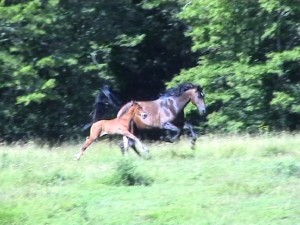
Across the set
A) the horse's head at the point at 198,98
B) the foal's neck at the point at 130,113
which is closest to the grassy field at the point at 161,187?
the foal's neck at the point at 130,113

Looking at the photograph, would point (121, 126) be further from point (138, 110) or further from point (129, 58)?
point (129, 58)

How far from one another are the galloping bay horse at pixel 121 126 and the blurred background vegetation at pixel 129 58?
9.80 m

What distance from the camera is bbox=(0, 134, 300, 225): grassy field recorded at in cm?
1161

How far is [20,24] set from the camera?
29.8 metres

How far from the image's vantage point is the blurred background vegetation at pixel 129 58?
29156 millimetres

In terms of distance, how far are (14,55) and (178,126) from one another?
1115 cm

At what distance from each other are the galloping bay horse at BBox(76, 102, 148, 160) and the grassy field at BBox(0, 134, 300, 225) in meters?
0.53

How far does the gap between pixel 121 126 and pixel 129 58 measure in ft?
46.7

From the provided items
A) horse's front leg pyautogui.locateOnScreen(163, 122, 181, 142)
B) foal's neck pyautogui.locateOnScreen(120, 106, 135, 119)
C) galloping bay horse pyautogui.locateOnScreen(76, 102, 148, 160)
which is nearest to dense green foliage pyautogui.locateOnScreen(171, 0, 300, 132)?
horse's front leg pyautogui.locateOnScreen(163, 122, 181, 142)

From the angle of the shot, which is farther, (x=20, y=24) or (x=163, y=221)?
(x=20, y=24)

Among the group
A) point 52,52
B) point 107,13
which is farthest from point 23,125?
point 107,13

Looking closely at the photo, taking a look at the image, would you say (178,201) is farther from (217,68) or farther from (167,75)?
(167,75)

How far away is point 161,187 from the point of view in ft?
45.2

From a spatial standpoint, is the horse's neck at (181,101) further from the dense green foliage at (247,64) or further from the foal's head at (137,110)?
the dense green foliage at (247,64)
